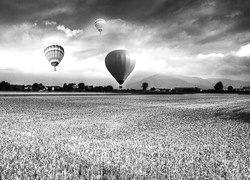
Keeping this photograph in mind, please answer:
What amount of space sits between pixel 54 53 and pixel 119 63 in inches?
740

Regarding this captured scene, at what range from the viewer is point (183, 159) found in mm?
6191

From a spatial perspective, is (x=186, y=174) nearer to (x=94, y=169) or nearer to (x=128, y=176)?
(x=128, y=176)

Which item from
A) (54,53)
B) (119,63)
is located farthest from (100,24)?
(54,53)

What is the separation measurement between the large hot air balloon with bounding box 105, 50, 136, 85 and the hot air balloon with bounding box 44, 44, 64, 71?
13.8 m

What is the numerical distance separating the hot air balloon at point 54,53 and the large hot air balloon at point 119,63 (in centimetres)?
1380

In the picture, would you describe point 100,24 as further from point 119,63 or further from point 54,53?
point 54,53

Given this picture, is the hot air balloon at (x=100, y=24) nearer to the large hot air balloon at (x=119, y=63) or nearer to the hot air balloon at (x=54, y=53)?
the large hot air balloon at (x=119, y=63)

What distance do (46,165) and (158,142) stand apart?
15.1 feet

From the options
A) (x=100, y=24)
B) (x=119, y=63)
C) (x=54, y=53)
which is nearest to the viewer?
(x=119, y=63)

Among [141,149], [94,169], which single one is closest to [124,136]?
[141,149]

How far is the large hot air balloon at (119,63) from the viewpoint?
6711 centimetres

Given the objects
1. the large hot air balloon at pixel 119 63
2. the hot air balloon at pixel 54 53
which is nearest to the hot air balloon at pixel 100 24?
the large hot air balloon at pixel 119 63

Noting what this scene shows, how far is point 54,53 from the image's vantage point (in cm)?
6775

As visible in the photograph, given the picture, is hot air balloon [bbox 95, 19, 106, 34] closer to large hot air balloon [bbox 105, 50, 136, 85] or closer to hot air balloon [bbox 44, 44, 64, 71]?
large hot air balloon [bbox 105, 50, 136, 85]
